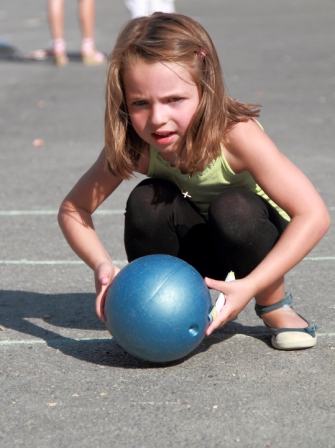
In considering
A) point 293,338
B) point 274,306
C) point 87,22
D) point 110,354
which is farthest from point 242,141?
point 87,22

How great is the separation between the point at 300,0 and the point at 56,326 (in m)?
17.9

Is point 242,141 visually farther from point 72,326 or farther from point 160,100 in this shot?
point 72,326

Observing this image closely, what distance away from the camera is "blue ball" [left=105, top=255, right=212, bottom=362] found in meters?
3.08

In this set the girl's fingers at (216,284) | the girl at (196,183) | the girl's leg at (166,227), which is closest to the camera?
the girl's fingers at (216,284)

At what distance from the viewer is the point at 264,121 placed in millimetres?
8477

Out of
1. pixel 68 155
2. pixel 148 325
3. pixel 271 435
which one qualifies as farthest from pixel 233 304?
pixel 68 155

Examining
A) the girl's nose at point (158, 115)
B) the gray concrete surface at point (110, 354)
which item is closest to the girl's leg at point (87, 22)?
the gray concrete surface at point (110, 354)

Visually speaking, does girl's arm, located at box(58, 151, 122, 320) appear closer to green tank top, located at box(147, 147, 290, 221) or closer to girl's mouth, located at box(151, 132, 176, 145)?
green tank top, located at box(147, 147, 290, 221)

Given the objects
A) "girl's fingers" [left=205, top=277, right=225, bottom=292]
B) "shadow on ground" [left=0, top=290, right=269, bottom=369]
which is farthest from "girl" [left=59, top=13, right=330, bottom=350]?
"shadow on ground" [left=0, top=290, right=269, bottom=369]

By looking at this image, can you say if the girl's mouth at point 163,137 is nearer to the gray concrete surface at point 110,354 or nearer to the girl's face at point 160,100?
the girl's face at point 160,100

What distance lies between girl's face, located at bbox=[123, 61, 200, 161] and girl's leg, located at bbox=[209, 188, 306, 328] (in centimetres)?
34

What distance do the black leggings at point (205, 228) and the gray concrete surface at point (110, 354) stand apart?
1.25ft

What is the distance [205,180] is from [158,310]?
2.22 ft

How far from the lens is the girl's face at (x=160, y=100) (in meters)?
3.14
